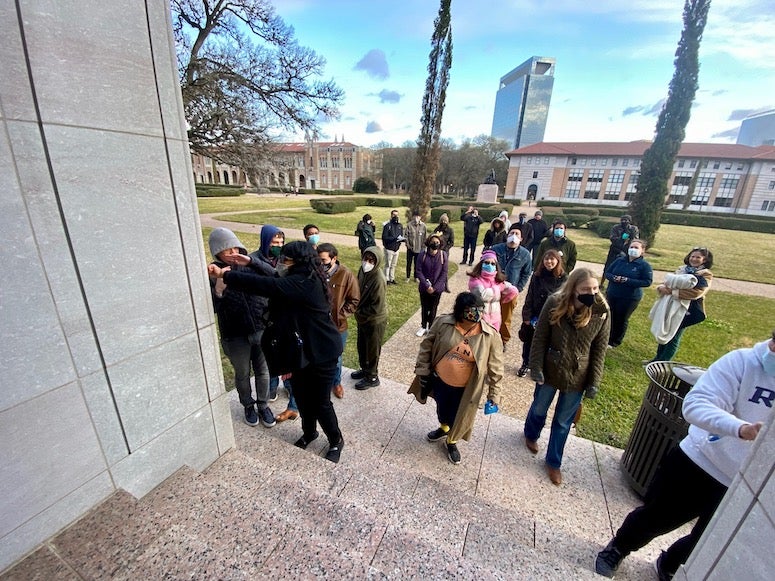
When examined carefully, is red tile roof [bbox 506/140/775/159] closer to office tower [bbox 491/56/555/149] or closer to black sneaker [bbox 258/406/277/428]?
black sneaker [bbox 258/406/277/428]

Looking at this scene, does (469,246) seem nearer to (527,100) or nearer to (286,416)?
(286,416)

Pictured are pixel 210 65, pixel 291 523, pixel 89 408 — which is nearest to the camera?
pixel 89 408

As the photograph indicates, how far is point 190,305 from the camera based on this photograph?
2.05m

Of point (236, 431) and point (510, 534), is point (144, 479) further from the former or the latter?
point (510, 534)

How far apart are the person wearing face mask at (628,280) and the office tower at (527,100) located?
134541mm

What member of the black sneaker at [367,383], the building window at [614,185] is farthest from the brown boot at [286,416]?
the building window at [614,185]

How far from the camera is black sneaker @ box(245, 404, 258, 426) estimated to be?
132 inches

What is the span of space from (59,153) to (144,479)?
1.75 metres

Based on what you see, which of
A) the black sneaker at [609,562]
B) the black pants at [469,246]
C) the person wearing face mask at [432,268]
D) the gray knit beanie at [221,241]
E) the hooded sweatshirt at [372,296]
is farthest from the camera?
the black pants at [469,246]

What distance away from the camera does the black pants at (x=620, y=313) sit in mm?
5118

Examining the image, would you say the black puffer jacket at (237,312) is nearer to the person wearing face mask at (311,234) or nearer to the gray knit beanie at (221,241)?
the gray knit beanie at (221,241)

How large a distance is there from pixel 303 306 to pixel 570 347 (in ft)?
7.11

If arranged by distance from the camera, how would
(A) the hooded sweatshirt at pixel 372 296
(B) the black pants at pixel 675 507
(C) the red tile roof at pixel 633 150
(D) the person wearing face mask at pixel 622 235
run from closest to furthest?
(B) the black pants at pixel 675 507 < (A) the hooded sweatshirt at pixel 372 296 < (D) the person wearing face mask at pixel 622 235 < (C) the red tile roof at pixel 633 150

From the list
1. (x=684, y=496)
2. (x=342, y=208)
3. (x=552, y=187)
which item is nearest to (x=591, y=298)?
(x=684, y=496)
